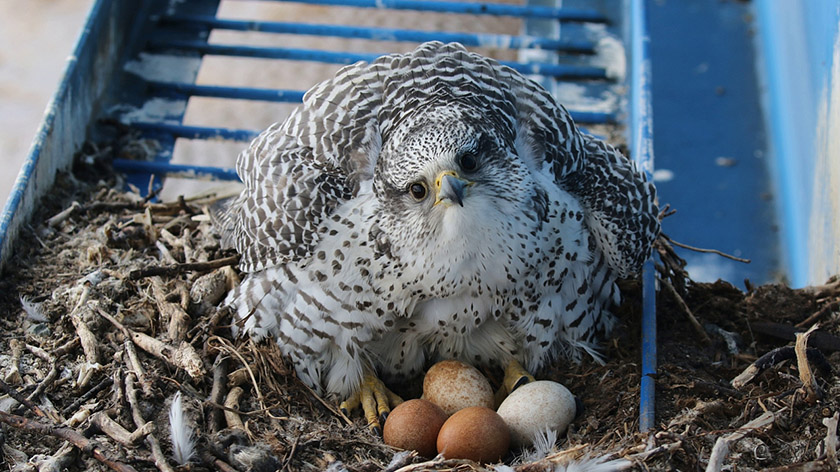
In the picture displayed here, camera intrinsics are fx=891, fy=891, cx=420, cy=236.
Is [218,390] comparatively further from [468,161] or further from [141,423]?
[468,161]

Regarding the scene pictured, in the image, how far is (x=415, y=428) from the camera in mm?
3156

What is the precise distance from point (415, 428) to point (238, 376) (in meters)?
0.76

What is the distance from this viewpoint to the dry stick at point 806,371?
121 inches

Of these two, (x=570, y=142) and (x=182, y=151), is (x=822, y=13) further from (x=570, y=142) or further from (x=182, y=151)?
(x=182, y=151)

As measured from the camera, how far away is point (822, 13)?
181 inches

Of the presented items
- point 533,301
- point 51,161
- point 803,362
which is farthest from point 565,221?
point 51,161

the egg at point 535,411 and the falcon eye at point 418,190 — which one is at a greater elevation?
the falcon eye at point 418,190

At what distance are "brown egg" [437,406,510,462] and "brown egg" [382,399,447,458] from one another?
7 cm

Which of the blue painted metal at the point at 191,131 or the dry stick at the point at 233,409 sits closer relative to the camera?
the dry stick at the point at 233,409

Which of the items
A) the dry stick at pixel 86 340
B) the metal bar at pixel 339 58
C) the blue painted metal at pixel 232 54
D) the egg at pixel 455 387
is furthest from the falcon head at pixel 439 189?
the metal bar at pixel 339 58

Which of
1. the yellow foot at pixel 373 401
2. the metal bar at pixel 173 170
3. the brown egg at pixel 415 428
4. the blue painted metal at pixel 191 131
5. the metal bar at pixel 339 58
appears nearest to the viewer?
the brown egg at pixel 415 428

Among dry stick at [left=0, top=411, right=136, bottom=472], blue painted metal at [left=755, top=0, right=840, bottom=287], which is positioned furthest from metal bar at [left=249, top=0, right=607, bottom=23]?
dry stick at [left=0, top=411, right=136, bottom=472]

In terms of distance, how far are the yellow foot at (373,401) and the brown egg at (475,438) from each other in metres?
0.44

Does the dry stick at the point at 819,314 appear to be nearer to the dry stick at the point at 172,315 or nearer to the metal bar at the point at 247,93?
the metal bar at the point at 247,93
